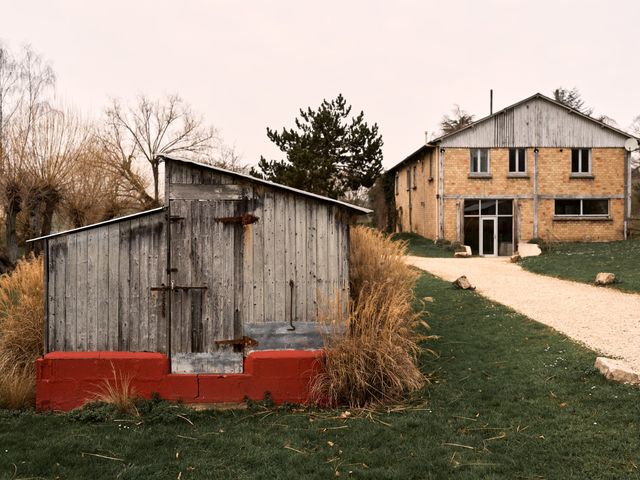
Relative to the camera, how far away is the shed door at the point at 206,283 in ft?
20.8

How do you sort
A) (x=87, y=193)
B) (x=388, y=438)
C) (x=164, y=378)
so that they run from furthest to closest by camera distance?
(x=87, y=193)
(x=164, y=378)
(x=388, y=438)

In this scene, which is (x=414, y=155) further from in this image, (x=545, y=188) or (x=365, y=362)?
(x=365, y=362)

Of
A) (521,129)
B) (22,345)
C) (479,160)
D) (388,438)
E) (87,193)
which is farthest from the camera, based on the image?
(479,160)

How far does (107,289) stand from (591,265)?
49.4 feet

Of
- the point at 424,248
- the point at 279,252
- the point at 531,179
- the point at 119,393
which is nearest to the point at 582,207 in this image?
the point at 531,179

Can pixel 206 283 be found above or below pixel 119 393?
above

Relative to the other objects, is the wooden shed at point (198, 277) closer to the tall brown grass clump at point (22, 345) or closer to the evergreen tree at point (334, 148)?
the tall brown grass clump at point (22, 345)

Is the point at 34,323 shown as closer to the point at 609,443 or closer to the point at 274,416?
the point at 274,416

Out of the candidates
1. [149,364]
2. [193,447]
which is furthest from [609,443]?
[149,364]

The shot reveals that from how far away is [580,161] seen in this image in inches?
1008

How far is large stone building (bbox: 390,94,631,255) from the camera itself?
25.2m

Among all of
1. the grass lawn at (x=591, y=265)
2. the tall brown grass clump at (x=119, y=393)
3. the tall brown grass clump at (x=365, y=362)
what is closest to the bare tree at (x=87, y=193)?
the tall brown grass clump at (x=119, y=393)

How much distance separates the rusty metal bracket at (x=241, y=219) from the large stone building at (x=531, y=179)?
20020 mm

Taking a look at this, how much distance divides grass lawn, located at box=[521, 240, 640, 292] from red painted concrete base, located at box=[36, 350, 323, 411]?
989cm
